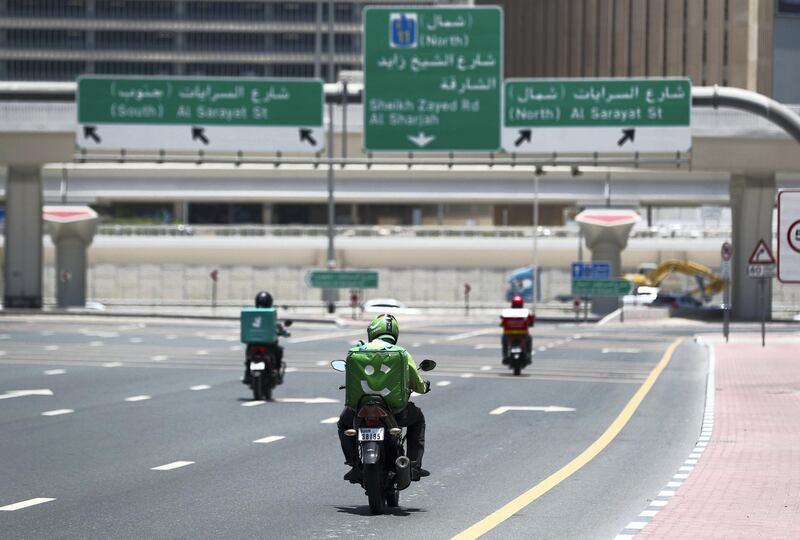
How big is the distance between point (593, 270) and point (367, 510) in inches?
2302

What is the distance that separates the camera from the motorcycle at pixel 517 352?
30.1 meters

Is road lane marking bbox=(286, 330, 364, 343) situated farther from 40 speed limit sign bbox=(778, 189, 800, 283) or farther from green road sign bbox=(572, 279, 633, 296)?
40 speed limit sign bbox=(778, 189, 800, 283)

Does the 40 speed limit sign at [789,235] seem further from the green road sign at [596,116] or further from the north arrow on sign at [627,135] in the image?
the north arrow on sign at [627,135]

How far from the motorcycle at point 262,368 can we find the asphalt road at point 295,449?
279mm

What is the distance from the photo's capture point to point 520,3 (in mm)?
134750

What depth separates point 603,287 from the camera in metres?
68.0

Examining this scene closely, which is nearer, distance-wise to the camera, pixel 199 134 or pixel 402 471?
pixel 402 471

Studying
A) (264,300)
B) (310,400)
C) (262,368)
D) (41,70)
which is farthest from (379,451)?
(41,70)

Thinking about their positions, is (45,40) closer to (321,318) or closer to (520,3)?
(520,3)

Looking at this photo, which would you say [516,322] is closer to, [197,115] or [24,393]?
[24,393]

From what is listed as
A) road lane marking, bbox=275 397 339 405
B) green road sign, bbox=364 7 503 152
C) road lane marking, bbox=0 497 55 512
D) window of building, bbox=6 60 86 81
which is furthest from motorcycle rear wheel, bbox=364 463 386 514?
window of building, bbox=6 60 86 81

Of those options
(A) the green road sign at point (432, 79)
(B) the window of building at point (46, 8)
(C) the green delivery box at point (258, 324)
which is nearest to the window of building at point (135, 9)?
(B) the window of building at point (46, 8)

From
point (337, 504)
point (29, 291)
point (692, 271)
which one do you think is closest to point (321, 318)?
point (29, 291)

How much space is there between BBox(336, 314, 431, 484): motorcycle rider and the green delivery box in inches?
422
